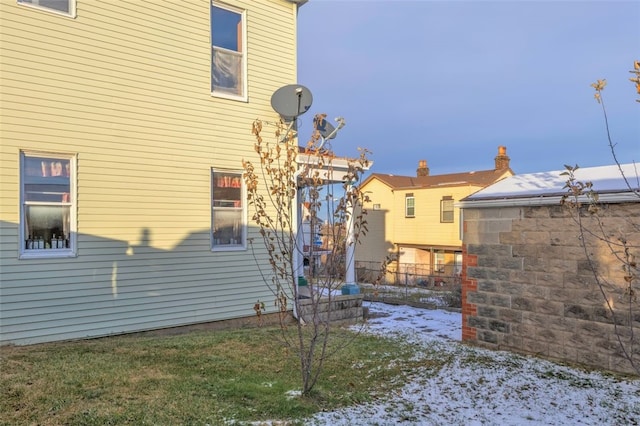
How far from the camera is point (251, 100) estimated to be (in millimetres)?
9117

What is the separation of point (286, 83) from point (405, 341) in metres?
5.81

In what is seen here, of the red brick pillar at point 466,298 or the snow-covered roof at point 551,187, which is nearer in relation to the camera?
the snow-covered roof at point 551,187

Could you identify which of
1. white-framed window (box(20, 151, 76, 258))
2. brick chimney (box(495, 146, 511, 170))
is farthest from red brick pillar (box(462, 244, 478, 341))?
brick chimney (box(495, 146, 511, 170))

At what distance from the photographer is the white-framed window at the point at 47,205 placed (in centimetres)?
665

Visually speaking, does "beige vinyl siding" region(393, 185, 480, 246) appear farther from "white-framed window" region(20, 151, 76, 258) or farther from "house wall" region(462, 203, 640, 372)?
"white-framed window" region(20, 151, 76, 258)

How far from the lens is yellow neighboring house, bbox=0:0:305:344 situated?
660 cm

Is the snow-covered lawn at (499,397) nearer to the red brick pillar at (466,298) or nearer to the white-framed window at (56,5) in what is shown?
the red brick pillar at (466,298)

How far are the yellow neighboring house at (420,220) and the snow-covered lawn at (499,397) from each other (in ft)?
55.4

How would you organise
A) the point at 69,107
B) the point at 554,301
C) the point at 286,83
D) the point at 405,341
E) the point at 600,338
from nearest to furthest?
the point at 600,338 → the point at 554,301 → the point at 69,107 → the point at 405,341 → the point at 286,83

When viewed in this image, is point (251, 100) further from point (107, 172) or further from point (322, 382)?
point (322, 382)

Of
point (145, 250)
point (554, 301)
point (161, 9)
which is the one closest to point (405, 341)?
point (554, 301)

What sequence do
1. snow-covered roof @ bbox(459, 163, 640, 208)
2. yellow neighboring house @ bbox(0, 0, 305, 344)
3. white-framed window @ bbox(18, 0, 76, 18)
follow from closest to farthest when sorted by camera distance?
snow-covered roof @ bbox(459, 163, 640, 208), yellow neighboring house @ bbox(0, 0, 305, 344), white-framed window @ bbox(18, 0, 76, 18)

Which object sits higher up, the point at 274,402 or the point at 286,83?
the point at 286,83

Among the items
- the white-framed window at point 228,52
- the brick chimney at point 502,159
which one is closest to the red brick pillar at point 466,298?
the white-framed window at point 228,52
